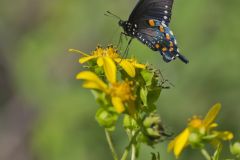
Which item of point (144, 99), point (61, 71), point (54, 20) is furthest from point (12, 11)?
point (144, 99)

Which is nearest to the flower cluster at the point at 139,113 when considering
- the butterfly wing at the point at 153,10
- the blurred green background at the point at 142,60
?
the butterfly wing at the point at 153,10

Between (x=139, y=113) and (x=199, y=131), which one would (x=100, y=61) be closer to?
(x=139, y=113)

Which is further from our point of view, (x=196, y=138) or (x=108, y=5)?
(x=108, y=5)

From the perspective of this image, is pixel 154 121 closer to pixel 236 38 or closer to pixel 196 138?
pixel 196 138

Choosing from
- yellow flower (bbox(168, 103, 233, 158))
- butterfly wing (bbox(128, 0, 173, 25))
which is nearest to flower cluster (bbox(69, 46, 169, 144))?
yellow flower (bbox(168, 103, 233, 158))

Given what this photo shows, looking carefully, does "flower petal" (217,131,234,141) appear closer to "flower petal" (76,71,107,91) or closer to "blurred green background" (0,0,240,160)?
"flower petal" (76,71,107,91)
